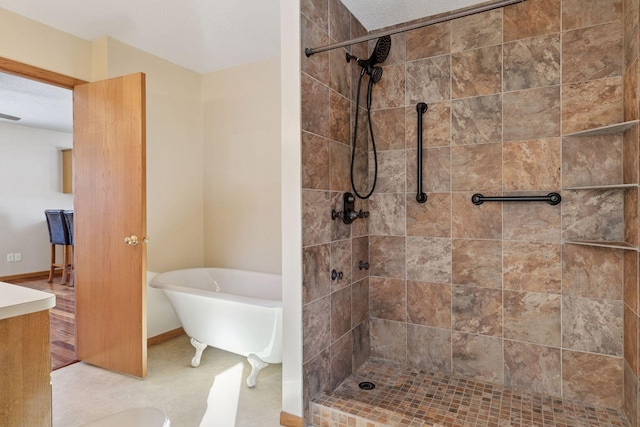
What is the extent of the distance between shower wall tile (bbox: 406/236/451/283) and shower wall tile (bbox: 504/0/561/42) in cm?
131

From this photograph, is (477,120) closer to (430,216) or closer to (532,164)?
(532,164)

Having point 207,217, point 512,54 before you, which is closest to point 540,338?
point 512,54

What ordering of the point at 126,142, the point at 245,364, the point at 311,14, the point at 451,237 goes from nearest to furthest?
the point at 311,14 → the point at 451,237 → the point at 126,142 → the point at 245,364

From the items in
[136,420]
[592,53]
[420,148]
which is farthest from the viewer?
[420,148]

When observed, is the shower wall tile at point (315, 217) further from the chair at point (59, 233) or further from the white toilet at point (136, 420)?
the chair at point (59, 233)

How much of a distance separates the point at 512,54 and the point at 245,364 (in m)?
2.75

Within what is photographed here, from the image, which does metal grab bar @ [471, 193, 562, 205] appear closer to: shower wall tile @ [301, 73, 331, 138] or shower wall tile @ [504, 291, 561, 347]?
shower wall tile @ [504, 291, 561, 347]

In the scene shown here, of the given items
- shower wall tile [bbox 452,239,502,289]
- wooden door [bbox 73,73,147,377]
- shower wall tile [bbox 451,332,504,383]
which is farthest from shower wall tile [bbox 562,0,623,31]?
wooden door [bbox 73,73,147,377]

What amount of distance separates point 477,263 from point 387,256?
0.59m

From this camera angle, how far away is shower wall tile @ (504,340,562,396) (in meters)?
2.10

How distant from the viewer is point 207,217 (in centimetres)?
366

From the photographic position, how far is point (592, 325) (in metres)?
2.02

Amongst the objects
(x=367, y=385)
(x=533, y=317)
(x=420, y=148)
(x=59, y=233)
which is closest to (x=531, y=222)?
(x=533, y=317)

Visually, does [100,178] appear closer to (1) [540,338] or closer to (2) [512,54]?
(2) [512,54]
